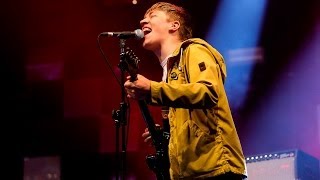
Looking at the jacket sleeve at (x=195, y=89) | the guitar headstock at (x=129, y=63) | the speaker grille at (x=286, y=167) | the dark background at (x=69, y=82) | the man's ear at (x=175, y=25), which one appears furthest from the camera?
the dark background at (x=69, y=82)

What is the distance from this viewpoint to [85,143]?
6.26 m

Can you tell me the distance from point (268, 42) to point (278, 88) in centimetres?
53

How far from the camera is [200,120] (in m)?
2.37

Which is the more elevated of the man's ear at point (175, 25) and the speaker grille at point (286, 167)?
the man's ear at point (175, 25)

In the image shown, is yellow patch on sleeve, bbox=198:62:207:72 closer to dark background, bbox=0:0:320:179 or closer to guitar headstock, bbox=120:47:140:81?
guitar headstock, bbox=120:47:140:81

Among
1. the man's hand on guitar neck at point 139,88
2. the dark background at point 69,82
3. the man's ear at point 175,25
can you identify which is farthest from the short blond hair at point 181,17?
the dark background at point 69,82

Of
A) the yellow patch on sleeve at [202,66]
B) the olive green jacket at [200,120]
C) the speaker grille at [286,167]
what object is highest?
the yellow patch on sleeve at [202,66]

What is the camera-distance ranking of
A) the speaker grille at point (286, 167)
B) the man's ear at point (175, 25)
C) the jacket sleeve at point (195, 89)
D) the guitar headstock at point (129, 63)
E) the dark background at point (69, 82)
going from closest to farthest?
the jacket sleeve at point (195, 89) < the guitar headstock at point (129, 63) < the man's ear at point (175, 25) < the speaker grille at point (286, 167) < the dark background at point (69, 82)

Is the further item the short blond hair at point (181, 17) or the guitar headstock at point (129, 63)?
the short blond hair at point (181, 17)

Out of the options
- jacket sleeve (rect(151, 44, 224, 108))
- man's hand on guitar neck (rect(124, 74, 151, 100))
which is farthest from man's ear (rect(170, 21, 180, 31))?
man's hand on guitar neck (rect(124, 74, 151, 100))

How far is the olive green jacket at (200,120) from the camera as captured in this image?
86.0 inches

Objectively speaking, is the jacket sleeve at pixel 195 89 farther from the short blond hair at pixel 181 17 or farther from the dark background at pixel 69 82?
the dark background at pixel 69 82

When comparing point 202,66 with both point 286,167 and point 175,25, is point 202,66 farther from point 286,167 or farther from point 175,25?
point 286,167

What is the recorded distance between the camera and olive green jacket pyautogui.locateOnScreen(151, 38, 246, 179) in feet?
7.17
